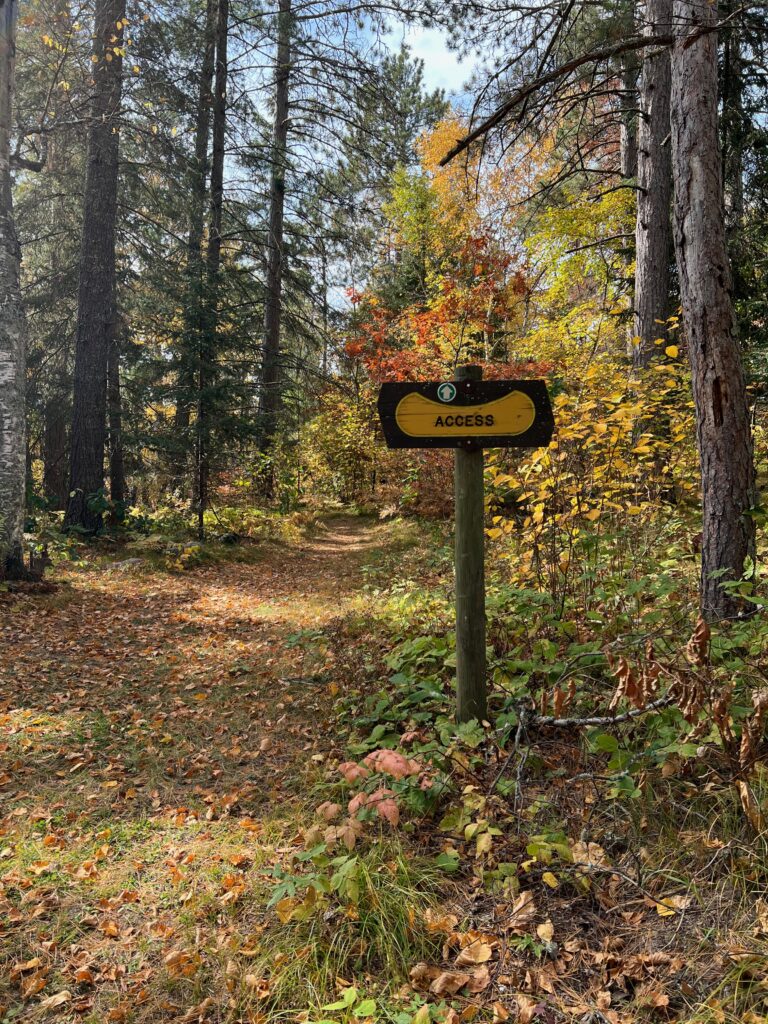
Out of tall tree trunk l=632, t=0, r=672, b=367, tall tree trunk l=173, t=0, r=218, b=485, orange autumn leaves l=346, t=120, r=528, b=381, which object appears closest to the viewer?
tall tree trunk l=632, t=0, r=672, b=367

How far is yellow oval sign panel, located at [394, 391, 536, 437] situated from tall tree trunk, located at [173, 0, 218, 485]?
8790 mm

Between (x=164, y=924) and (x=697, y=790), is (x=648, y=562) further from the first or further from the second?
(x=164, y=924)

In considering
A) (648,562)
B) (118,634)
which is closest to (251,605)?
(118,634)

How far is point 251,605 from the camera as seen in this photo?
7512mm

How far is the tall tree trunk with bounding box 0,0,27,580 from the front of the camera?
683 centimetres

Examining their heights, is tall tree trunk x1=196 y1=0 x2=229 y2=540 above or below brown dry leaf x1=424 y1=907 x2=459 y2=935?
above

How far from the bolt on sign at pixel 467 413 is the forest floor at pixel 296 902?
1589 mm

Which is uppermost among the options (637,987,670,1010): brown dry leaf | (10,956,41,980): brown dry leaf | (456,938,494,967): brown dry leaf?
(637,987,670,1010): brown dry leaf

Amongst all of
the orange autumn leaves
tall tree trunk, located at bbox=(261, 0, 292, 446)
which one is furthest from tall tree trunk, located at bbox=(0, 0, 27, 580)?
tall tree trunk, located at bbox=(261, 0, 292, 446)

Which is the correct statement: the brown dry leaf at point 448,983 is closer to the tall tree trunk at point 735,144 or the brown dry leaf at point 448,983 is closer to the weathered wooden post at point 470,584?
the weathered wooden post at point 470,584

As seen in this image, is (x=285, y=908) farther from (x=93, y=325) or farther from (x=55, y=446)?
(x=55, y=446)

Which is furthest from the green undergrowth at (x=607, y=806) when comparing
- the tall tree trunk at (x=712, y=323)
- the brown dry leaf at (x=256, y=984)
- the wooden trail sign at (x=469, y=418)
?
the wooden trail sign at (x=469, y=418)

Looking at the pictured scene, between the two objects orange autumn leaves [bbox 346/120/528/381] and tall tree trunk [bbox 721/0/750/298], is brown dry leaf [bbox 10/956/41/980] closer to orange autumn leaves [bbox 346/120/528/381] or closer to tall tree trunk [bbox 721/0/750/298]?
orange autumn leaves [bbox 346/120/528/381]

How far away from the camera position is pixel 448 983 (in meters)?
1.90
